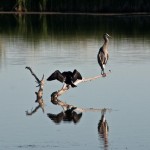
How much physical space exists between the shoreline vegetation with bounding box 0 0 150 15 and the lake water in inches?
506

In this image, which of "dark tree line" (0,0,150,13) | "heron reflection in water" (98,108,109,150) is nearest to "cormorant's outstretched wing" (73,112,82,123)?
"heron reflection in water" (98,108,109,150)

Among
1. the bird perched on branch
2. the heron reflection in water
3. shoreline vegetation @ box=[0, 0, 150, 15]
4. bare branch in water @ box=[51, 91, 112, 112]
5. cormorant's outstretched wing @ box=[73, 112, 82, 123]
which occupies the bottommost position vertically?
the heron reflection in water

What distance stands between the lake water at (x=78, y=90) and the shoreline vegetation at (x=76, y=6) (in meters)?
12.9

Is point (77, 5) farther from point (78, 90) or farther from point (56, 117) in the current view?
point (56, 117)

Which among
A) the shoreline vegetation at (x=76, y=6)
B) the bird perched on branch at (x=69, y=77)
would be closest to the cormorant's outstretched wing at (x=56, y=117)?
the bird perched on branch at (x=69, y=77)

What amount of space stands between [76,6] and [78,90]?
31.6 meters

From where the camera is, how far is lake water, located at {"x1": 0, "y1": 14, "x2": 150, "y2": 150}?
12523 mm

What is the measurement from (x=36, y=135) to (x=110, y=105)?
2.94 m

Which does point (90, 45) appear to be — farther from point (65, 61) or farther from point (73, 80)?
point (73, 80)

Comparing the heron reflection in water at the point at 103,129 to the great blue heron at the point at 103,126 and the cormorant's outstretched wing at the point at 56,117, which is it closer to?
the great blue heron at the point at 103,126

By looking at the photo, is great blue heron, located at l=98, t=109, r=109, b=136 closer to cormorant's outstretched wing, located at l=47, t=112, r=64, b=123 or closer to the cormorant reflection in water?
the cormorant reflection in water

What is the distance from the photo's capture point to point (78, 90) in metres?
17.4

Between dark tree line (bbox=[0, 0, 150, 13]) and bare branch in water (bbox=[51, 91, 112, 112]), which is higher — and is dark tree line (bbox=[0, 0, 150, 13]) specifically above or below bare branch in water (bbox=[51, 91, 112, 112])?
above

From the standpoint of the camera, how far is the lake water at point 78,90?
1252 centimetres
